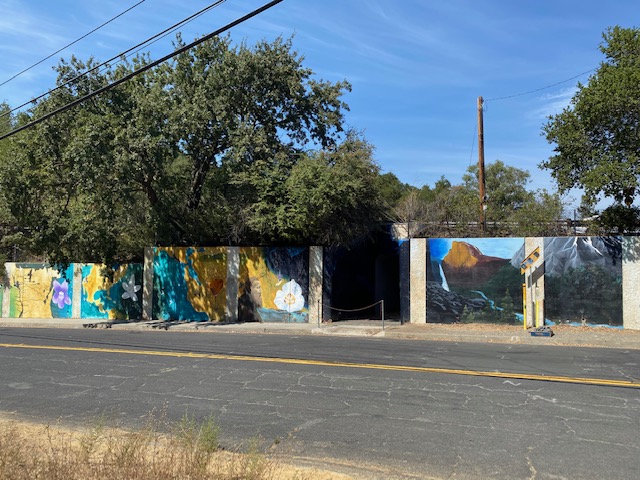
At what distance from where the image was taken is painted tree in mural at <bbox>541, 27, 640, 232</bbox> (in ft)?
46.4

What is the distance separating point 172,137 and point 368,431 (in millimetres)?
16802

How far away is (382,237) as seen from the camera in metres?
21.4

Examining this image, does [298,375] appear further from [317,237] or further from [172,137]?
[172,137]

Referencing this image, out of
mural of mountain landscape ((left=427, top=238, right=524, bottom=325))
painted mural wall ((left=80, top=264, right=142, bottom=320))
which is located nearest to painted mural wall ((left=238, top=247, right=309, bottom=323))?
mural of mountain landscape ((left=427, top=238, right=524, bottom=325))

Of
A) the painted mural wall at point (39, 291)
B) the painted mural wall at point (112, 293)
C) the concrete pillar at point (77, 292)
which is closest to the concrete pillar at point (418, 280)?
the painted mural wall at point (112, 293)

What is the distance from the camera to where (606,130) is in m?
15.2

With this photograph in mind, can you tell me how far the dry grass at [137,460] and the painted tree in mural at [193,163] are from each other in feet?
41.8

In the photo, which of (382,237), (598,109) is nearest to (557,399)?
(598,109)

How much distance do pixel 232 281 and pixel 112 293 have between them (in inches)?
261

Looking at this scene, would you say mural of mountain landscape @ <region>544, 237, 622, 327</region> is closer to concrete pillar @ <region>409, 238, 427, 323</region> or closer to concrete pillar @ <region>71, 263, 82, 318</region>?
concrete pillar @ <region>409, 238, 427, 323</region>

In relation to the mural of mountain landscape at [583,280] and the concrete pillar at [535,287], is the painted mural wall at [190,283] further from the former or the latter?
the mural of mountain landscape at [583,280]

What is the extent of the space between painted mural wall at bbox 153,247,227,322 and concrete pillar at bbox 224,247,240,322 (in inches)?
8.5

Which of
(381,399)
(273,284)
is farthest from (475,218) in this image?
(381,399)

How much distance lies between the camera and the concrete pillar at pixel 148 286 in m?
22.4
